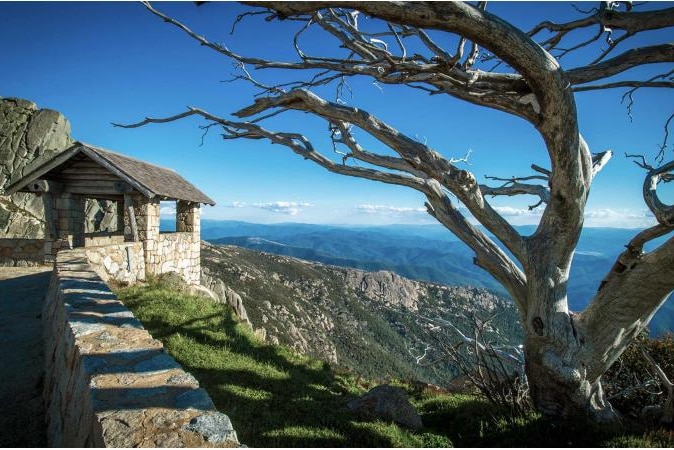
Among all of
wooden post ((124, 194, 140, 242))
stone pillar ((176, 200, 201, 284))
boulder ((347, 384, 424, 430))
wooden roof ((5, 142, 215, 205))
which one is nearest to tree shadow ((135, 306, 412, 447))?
boulder ((347, 384, 424, 430))

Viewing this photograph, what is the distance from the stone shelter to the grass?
7.79 feet

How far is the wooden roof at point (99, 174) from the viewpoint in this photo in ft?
39.8

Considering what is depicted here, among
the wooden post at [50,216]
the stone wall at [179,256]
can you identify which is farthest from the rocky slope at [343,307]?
the wooden post at [50,216]

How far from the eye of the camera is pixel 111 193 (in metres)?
12.9

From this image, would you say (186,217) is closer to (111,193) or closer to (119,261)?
(111,193)

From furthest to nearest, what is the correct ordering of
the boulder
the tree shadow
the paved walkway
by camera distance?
the boulder < the tree shadow < the paved walkway

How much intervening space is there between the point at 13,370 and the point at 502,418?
6728 millimetres

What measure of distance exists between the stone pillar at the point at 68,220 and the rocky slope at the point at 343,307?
19718mm

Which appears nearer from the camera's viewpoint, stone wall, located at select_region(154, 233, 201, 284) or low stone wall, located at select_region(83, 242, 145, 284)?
low stone wall, located at select_region(83, 242, 145, 284)

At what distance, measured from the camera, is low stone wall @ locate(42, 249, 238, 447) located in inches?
93.8

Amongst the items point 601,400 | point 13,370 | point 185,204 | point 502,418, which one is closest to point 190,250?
point 185,204

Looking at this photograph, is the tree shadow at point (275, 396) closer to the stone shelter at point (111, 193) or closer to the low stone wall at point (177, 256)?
the stone shelter at point (111, 193)

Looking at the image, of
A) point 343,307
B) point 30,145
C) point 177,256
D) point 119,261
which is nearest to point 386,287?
point 343,307

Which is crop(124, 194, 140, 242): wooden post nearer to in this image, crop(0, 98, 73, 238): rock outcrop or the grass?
the grass
